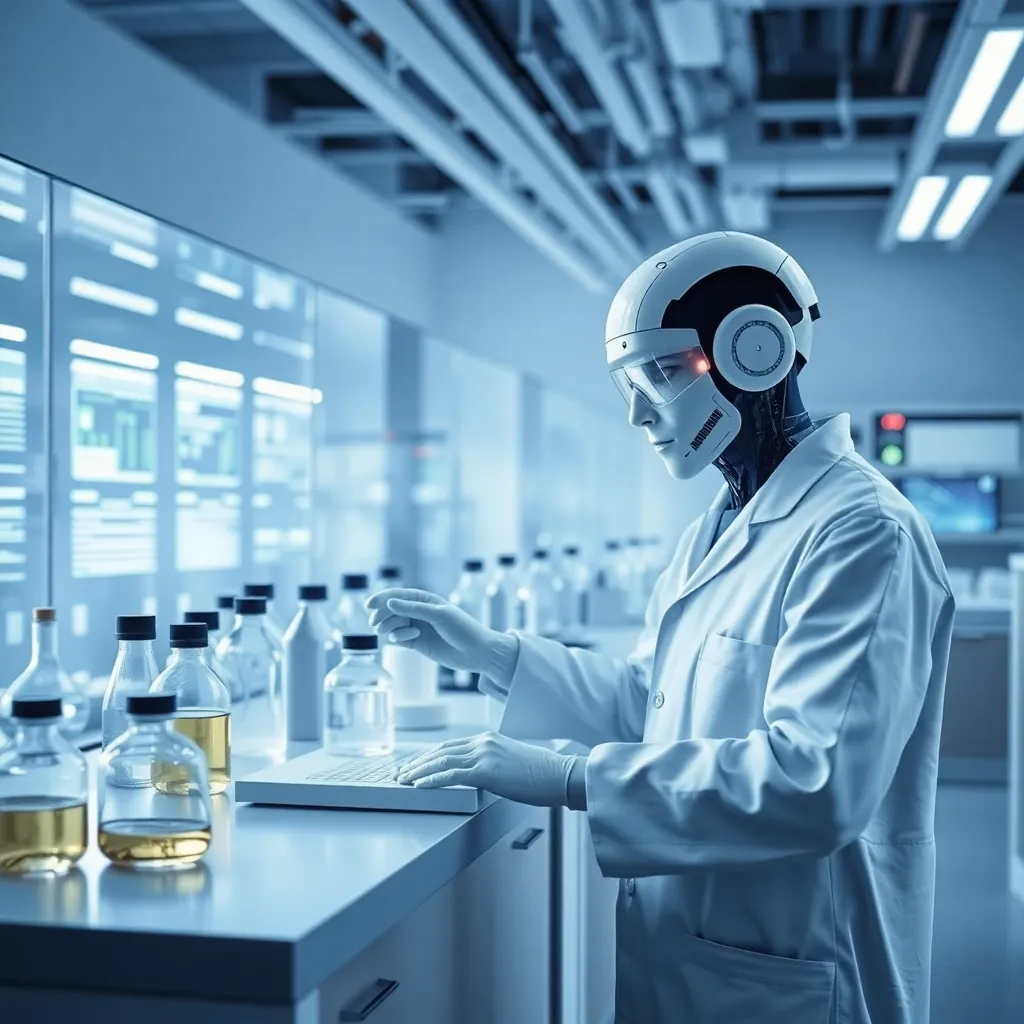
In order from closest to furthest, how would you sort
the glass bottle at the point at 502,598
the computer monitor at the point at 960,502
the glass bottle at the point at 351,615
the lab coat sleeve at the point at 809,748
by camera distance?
the lab coat sleeve at the point at 809,748 → the glass bottle at the point at 351,615 → the glass bottle at the point at 502,598 → the computer monitor at the point at 960,502

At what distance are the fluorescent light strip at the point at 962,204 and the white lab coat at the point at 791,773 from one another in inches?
143

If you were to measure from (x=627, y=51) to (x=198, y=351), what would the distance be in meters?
1.65

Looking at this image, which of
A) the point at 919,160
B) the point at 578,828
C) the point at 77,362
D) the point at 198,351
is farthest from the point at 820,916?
the point at 919,160

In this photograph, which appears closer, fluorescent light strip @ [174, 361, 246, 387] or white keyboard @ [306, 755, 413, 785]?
white keyboard @ [306, 755, 413, 785]

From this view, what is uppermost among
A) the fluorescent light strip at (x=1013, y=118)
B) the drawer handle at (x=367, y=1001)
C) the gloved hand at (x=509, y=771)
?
the fluorescent light strip at (x=1013, y=118)

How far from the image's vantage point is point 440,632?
1848mm

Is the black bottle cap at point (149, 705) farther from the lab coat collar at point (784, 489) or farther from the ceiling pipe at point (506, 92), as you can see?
the ceiling pipe at point (506, 92)

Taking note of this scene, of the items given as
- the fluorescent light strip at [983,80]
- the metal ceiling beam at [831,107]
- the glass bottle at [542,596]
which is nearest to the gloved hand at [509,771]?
the glass bottle at [542,596]

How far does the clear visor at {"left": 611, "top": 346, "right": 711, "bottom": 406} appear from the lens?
1.55 meters

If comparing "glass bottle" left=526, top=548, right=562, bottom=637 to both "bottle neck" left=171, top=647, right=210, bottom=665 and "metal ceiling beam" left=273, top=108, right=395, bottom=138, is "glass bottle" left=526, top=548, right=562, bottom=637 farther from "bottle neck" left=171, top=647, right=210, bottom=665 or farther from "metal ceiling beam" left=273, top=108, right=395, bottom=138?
"metal ceiling beam" left=273, top=108, right=395, bottom=138

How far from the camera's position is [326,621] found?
224 cm

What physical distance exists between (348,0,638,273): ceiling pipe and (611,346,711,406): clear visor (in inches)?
58.2

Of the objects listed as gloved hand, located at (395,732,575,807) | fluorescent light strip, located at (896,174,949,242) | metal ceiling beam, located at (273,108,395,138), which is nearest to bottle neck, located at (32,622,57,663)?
gloved hand, located at (395,732,575,807)

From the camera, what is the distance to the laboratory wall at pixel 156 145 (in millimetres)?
2568
